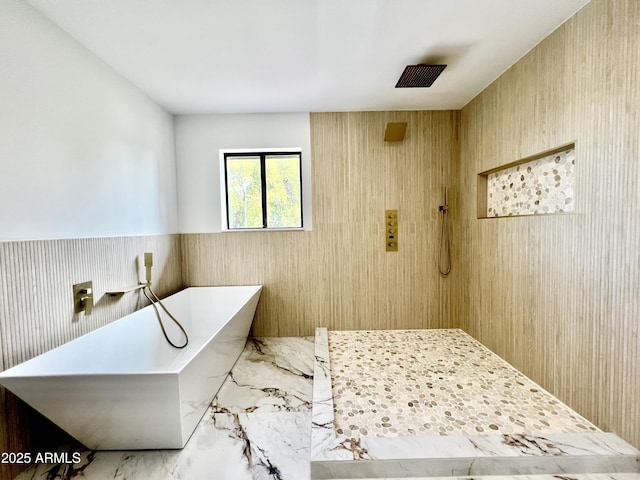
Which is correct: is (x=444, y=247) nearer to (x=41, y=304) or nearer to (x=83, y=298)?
(x=83, y=298)

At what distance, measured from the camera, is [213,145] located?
3.02 m

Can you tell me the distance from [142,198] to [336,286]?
205cm

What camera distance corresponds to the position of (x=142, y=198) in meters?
2.46

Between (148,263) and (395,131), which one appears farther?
(395,131)

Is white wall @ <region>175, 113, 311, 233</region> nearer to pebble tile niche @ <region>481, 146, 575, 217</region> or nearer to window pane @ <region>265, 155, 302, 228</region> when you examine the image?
window pane @ <region>265, 155, 302, 228</region>

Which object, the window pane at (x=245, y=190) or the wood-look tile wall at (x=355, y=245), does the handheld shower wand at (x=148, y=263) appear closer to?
the wood-look tile wall at (x=355, y=245)

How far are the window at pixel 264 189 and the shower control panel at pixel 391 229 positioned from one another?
97 cm

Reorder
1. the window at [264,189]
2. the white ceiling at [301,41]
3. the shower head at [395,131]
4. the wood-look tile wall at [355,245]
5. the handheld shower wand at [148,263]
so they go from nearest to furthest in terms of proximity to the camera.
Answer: the white ceiling at [301,41] → the handheld shower wand at [148,263] → the shower head at [395,131] → the wood-look tile wall at [355,245] → the window at [264,189]

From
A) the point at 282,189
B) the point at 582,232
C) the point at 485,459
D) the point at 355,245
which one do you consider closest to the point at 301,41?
the point at 282,189

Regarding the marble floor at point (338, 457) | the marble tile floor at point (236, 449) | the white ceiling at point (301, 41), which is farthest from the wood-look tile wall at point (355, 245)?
the marble floor at point (338, 457)

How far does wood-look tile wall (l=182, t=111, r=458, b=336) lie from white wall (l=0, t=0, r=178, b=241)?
1.00 meters

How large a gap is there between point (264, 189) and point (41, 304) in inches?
82.7

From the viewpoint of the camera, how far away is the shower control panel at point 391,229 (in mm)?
3002

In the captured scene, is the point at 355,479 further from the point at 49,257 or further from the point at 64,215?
the point at 64,215
